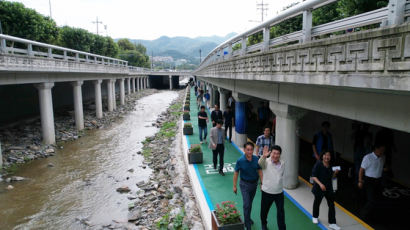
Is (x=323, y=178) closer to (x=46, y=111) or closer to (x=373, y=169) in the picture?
(x=373, y=169)

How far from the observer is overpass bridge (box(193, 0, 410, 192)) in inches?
135

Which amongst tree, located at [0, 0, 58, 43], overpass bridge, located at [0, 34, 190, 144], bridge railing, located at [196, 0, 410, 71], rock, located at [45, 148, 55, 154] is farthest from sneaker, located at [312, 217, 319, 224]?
tree, located at [0, 0, 58, 43]

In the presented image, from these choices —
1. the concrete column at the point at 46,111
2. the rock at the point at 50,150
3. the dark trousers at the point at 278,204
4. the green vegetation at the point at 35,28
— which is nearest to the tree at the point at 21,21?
the green vegetation at the point at 35,28

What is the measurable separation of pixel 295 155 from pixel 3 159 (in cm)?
1422

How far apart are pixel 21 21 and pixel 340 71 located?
3373 cm

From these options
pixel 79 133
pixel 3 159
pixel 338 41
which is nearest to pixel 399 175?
pixel 338 41

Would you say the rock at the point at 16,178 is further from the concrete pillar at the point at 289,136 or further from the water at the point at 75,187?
the concrete pillar at the point at 289,136

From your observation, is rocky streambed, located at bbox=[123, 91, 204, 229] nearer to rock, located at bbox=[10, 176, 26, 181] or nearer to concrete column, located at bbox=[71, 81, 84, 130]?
rock, located at bbox=[10, 176, 26, 181]

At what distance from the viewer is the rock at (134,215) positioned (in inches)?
356

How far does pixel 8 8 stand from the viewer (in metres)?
27.6

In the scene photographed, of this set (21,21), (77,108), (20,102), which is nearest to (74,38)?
(21,21)

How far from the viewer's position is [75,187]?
1212cm

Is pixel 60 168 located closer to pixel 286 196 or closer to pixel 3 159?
pixel 3 159

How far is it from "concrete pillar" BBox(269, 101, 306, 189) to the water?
5668 millimetres
